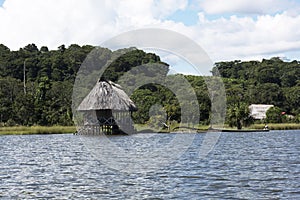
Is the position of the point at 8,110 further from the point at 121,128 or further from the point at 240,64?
the point at 240,64

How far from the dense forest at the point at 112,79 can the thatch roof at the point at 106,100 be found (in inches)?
128

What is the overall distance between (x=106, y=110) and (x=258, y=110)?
3229 centimetres

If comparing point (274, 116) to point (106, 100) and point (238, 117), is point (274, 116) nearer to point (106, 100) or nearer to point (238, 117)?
point (238, 117)

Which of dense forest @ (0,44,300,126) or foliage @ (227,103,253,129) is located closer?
dense forest @ (0,44,300,126)

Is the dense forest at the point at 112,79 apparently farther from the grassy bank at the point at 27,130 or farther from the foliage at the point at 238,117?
the grassy bank at the point at 27,130

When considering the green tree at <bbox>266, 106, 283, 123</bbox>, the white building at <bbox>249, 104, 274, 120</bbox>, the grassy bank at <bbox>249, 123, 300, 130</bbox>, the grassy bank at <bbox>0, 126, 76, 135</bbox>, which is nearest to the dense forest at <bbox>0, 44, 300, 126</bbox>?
the green tree at <bbox>266, 106, 283, 123</bbox>

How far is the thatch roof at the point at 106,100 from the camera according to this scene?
1754 inches

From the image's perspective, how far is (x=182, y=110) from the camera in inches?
2207

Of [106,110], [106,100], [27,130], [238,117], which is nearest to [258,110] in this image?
[238,117]

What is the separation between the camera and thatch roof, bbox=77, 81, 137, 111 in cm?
4456

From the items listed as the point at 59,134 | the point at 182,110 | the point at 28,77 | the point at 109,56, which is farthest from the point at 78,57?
the point at 59,134

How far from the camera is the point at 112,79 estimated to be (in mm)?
68812

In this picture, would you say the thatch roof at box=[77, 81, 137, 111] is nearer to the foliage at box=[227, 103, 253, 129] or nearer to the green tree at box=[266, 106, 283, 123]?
the foliage at box=[227, 103, 253, 129]

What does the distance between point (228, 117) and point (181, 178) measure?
4164cm
